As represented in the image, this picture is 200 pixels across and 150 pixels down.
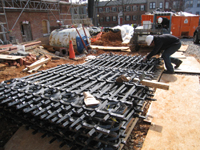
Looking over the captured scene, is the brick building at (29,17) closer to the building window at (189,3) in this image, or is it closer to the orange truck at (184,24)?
the orange truck at (184,24)

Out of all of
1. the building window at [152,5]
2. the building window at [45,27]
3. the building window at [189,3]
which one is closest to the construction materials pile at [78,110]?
the building window at [45,27]

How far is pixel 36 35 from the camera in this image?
1914cm

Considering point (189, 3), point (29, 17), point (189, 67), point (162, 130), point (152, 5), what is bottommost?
point (162, 130)

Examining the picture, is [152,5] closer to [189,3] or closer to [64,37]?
[189,3]

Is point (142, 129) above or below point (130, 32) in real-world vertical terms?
below

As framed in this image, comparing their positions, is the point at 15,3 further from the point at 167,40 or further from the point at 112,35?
the point at 167,40

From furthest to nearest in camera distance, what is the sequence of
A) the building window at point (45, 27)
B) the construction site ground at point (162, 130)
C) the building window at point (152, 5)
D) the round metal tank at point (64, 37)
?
1. the building window at point (152, 5)
2. the building window at point (45, 27)
3. the round metal tank at point (64, 37)
4. the construction site ground at point (162, 130)

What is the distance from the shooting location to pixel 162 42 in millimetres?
5781

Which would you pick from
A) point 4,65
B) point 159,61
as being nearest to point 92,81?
point 159,61

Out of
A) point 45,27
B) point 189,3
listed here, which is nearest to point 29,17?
point 45,27

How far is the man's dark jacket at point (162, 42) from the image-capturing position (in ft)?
18.8

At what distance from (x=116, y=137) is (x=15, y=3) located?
17593mm

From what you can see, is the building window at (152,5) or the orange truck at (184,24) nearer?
the orange truck at (184,24)

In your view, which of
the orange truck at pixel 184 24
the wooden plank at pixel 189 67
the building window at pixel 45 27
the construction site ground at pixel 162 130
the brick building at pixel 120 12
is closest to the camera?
the construction site ground at pixel 162 130
